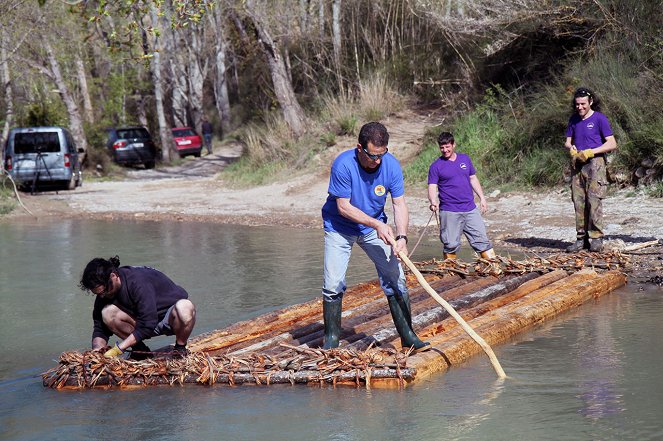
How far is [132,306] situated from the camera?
6582 mm

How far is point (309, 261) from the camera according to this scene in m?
12.6

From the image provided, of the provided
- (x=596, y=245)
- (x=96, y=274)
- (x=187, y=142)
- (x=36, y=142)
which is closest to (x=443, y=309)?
(x=96, y=274)

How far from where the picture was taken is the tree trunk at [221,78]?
127 feet

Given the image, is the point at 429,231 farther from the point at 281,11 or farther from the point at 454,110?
the point at 281,11

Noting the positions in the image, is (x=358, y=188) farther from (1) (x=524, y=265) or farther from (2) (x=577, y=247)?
(2) (x=577, y=247)

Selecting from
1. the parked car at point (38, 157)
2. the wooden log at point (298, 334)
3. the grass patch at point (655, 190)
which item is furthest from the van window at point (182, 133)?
the wooden log at point (298, 334)

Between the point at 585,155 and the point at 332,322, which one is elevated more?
the point at 585,155

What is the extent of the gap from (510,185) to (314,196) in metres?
4.51

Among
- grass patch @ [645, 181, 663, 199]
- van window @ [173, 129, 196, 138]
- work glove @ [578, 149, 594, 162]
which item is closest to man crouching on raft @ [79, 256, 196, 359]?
Answer: work glove @ [578, 149, 594, 162]

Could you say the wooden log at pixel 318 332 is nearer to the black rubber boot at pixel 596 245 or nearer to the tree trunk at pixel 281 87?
the black rubber boot at pixel 596 245

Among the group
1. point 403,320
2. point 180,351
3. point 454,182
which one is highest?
point 454,182

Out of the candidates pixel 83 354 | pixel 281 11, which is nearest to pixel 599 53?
pixel 83 354

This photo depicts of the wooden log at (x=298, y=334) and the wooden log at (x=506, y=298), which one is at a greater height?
the wooden log at (x=298, y=334)

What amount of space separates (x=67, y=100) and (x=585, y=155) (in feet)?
74.7
